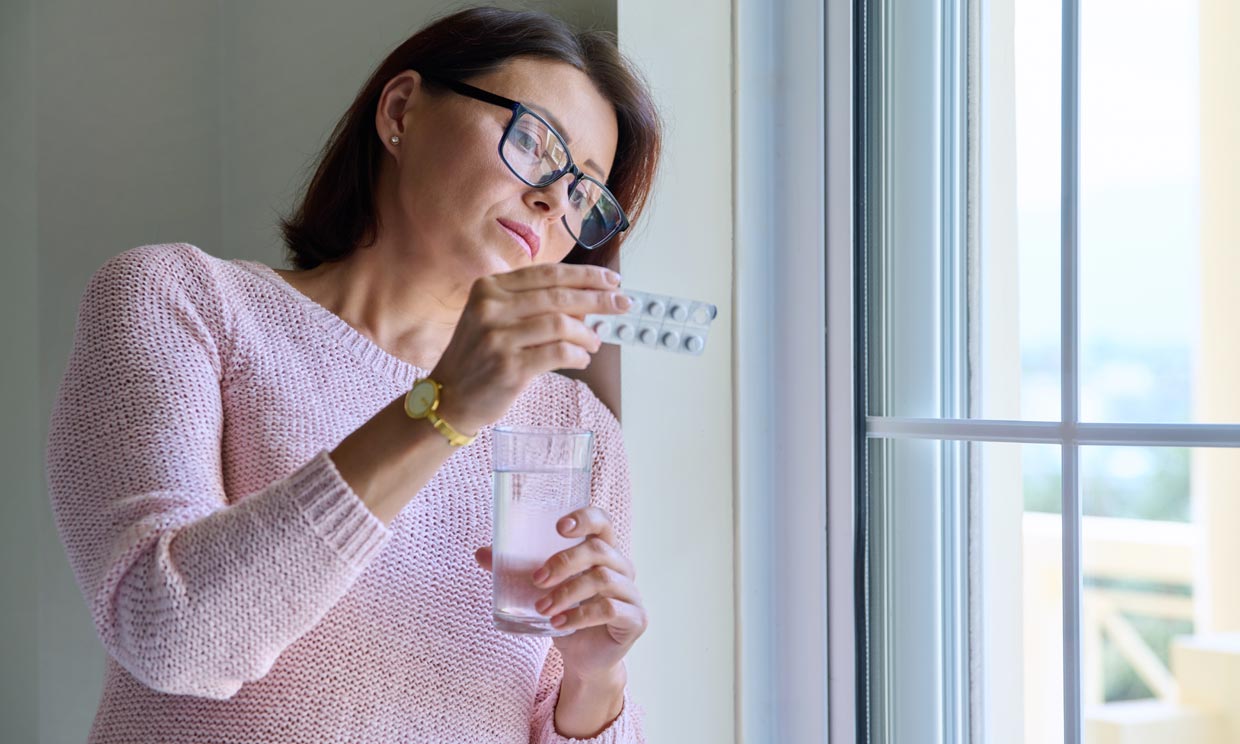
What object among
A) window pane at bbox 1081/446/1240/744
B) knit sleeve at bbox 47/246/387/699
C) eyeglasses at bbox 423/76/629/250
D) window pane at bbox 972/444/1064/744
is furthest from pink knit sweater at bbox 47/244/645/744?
window pane at bbox 1081/446/1240/744

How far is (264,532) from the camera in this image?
831 millimetres

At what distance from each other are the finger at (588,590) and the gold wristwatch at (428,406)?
18 centimetres

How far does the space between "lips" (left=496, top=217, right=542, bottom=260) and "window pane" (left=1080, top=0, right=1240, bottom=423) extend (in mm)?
590

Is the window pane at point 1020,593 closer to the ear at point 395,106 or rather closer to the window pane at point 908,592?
the window pane at point 908,592

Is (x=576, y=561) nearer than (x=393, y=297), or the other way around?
(x=576, y=561)

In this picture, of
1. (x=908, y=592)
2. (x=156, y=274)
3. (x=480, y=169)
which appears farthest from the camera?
(x=908, y=592)

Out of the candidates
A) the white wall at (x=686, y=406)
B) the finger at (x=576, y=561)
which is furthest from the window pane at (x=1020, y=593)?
the finger at (x=576, y=561)

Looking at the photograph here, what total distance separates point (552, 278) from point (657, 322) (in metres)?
0.10

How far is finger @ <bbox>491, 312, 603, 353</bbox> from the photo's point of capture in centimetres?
84

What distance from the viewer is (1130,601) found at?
1.03 metres

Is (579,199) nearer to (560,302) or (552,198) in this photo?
(552,198)

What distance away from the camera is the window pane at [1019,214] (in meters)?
1.12

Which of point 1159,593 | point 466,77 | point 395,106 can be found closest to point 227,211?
point 395,106

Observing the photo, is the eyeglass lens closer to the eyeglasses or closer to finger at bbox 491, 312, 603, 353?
the eyeglasses
